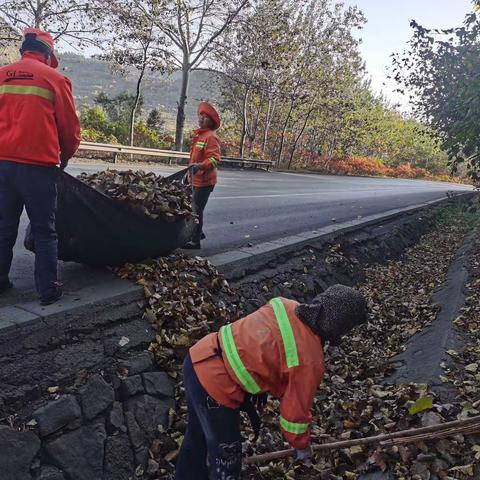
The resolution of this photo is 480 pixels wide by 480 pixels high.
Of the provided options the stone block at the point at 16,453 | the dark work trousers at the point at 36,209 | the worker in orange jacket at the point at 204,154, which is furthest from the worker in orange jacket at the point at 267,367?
the worker in orange jacket at the point at 204,154

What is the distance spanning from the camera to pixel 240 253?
591 cm

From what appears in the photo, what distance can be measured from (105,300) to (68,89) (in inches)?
64.7

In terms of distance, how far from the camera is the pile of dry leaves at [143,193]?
429cm

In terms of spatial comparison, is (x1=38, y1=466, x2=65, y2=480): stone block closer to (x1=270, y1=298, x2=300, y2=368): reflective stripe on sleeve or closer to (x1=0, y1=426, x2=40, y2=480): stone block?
(x1=0, y1=426, x2=40, y2=480): stone block

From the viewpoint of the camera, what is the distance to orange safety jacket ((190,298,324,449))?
2451 mm

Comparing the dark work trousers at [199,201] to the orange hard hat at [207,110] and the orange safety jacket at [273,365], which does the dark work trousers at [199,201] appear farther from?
the orange safety jacket at [273,365]

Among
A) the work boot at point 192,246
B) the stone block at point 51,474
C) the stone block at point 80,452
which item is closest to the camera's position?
the stone block at point 51,474

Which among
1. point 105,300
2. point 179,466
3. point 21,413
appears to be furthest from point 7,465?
point 105,300

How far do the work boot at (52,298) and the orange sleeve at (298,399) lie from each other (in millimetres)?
2015

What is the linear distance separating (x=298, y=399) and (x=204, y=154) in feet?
12.9

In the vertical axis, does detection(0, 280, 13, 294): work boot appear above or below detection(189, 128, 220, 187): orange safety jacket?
below

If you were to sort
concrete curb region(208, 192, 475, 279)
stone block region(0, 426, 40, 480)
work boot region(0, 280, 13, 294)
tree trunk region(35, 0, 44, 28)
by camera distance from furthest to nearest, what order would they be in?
tree trunk region(35, 0, 44, 28)
concrete curb region(208, 192, 475, 279)
work boot region(0, 280, 13, 294)
stone block region(0, 426, 40, 480)

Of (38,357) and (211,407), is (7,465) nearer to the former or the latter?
(38,357)

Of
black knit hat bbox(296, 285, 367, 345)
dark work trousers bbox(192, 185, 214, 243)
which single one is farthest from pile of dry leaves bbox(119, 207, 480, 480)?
black knit hat bbox(296, 285, 367, 345)
